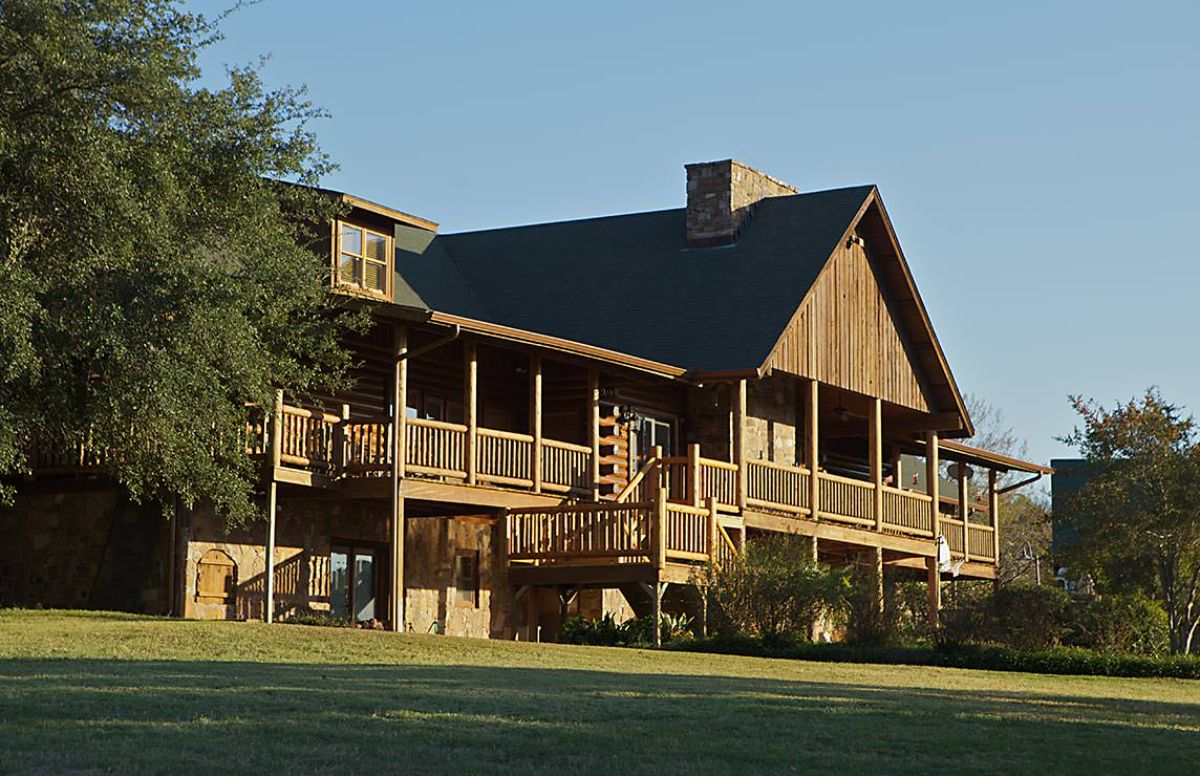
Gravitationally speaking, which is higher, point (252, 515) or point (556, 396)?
point (556, 396)

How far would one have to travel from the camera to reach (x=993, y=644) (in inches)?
1040

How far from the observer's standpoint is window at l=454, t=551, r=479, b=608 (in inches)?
1212

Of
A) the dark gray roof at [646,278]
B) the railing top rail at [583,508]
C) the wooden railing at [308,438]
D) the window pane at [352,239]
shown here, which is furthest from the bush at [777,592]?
the window pane at [352,239]

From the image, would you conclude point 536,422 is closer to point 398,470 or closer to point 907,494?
point 398,470

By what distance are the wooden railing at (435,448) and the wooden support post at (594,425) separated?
3578 millimetres

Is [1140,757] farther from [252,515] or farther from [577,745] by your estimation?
[252,515]

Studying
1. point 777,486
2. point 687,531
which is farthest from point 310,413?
Answer: point 777,486

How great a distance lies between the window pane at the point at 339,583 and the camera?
29.2 metres

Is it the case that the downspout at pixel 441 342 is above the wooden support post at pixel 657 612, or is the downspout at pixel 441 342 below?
above

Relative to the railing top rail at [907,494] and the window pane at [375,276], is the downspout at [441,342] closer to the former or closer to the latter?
the window pane at [375,276]

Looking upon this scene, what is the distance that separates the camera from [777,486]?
110 ft

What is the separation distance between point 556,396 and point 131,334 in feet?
40.7

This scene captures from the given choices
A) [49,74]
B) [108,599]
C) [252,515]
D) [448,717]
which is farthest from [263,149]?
[448,717]

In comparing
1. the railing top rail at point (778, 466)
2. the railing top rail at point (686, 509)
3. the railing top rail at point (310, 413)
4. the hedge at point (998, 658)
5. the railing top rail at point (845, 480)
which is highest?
the railing top rail at point (310, 413)
